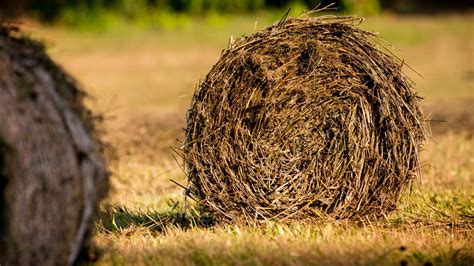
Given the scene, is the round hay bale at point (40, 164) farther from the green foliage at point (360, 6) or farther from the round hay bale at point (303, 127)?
the green foliage at point (360, 6)

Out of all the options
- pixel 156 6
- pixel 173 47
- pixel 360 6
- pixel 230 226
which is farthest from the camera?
pixel 360 6

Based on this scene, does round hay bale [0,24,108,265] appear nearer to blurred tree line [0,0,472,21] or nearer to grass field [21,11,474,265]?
grass field [21,11,474,265]

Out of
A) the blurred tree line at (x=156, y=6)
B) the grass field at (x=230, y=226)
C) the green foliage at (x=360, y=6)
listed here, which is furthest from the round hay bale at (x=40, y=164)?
the green foliage at (x=360, y=6)

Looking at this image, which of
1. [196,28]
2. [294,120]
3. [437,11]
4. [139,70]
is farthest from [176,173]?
[437,11]

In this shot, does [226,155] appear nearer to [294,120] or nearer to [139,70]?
[294,120]

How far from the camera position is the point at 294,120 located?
6078 mm

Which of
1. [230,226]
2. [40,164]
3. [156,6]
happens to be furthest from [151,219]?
[156,6]

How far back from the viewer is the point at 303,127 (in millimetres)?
6090

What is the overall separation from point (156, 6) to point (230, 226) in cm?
2007

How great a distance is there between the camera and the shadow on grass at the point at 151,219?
6000 mm

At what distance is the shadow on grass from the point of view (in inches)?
236

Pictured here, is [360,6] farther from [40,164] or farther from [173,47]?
[40,164]

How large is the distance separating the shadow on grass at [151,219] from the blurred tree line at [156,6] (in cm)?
1680

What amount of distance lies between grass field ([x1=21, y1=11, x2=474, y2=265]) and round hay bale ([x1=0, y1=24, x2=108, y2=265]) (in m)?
0.32
